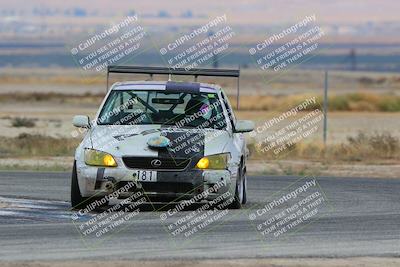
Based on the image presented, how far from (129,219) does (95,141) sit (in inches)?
56.3

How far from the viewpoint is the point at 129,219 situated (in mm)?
14688

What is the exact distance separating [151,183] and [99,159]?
68 cm

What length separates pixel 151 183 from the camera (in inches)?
605

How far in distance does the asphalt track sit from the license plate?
409 millimetres

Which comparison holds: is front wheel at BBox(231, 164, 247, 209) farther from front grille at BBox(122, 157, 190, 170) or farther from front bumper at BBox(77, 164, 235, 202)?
front grille at BBox(122, 157, 190, 170)

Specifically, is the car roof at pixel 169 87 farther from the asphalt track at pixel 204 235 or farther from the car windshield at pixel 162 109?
the asphalt track at pixel 204 235

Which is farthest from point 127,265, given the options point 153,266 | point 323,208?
point 323,208

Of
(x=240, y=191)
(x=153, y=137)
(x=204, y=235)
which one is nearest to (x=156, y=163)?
(x=153, y=137)

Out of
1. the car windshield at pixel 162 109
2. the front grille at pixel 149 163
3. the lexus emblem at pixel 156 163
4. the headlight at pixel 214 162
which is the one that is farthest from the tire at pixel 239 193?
the lexus emblem at pixel 156 163

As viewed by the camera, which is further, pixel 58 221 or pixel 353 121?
pixel 353 121

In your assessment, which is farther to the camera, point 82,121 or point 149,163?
point 82,121

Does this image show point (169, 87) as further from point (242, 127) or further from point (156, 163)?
point (156, 163)

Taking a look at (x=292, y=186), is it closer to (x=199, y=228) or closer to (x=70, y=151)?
(x=199, y=228)

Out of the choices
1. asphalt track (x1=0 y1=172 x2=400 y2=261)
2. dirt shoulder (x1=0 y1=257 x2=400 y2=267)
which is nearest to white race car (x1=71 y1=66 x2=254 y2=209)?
asphalt track (x1=0 y1=172 x2=400 y2=261)
